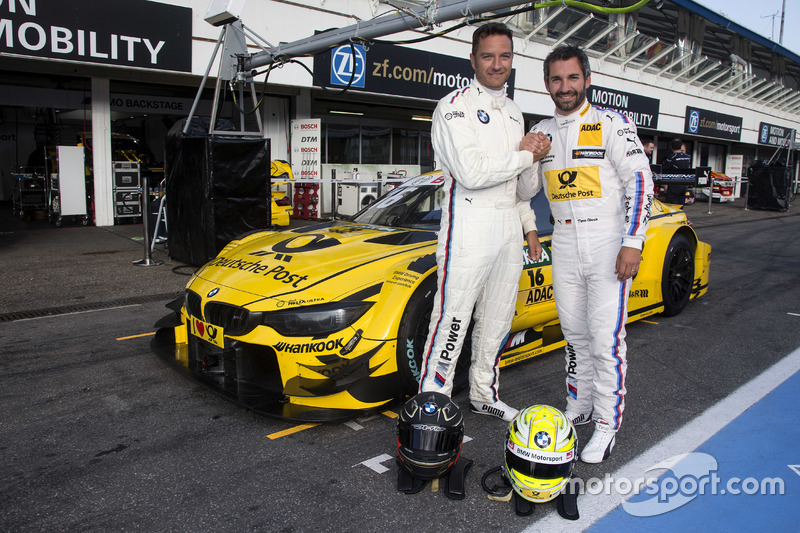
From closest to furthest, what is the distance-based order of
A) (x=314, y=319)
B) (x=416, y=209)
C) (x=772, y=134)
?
(x=314, y=319) → (x=416, y=209) → (x=772, y=134)

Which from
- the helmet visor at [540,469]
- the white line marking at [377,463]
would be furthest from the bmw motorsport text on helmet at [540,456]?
the white line marking at [377,463]

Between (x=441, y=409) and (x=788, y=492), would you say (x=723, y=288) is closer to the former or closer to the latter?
(x=788, y=492)

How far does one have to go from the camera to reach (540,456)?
89.7 inches

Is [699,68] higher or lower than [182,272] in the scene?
higher

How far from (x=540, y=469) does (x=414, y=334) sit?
1055mm

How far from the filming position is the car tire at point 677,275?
5.02 meters

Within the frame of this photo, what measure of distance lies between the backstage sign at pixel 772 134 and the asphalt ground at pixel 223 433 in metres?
29.6

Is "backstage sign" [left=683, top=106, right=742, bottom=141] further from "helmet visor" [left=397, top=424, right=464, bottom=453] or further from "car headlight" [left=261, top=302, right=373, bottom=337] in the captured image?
→ "helmet visor" [left=397, top=424, right=464, bottom=453]

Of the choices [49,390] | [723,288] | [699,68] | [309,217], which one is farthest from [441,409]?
[699,68]

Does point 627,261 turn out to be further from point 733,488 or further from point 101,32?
point 101,32

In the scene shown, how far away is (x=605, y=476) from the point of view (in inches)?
104

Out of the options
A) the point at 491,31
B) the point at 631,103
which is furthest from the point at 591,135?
the point at 631,103

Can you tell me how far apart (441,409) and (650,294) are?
300 centimetres

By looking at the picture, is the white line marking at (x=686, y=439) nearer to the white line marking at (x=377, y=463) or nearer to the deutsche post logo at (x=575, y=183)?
the white line marking at (x=377, y=463)
